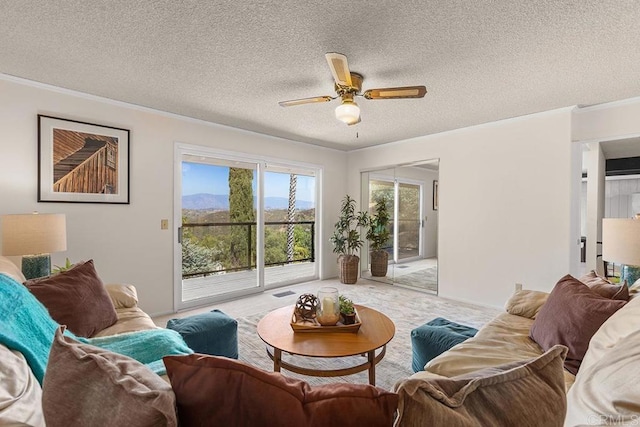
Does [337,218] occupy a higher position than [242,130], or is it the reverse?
[242,130]

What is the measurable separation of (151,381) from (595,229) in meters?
5.93

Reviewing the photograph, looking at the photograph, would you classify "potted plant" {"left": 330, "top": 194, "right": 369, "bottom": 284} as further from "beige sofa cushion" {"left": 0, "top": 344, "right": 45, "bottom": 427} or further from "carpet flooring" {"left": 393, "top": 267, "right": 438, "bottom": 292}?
"beige sofa cushion" {"left": 0, "top": 344, "right": 45, "bottom": 427}

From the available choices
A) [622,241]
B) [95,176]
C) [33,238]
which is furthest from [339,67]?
[95,176]

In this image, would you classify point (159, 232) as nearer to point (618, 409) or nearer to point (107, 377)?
point (107, 377)

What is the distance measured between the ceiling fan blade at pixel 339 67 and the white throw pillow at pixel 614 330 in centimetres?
197

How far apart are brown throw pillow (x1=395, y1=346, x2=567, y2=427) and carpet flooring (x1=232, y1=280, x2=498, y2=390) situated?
5.54 ft

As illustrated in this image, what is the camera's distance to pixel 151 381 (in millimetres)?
681

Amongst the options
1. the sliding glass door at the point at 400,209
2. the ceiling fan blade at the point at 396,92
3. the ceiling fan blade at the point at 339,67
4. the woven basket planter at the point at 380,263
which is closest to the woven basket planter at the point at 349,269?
the woven basket planter at the point at 380,263

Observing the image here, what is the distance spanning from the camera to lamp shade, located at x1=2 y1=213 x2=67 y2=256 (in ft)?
7.45

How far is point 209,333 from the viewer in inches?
81.7

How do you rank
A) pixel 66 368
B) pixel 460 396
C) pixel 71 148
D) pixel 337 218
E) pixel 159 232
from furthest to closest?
pixel 337 218 < pixel 159 232 < pixel 71 148 < pixel 66 368 < pixel 460 396

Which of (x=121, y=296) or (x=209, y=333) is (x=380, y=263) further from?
(x=121, y=296)

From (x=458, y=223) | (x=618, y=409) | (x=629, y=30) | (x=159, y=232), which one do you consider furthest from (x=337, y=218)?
(x=618, y=409)

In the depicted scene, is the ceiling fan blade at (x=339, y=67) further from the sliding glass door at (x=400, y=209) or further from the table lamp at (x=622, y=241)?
the sliding glass door at (x=400, y=209)
